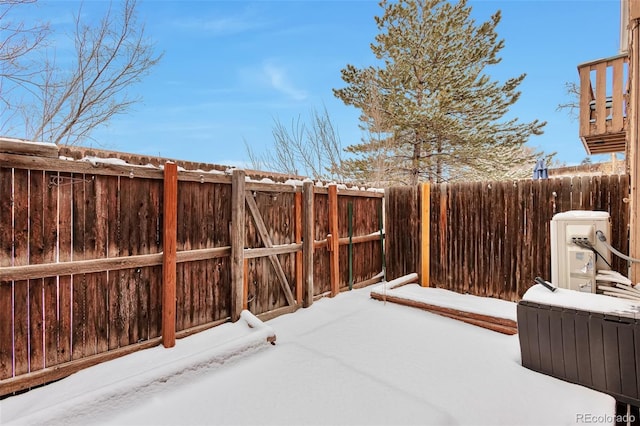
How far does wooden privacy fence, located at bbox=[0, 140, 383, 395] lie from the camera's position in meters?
2.21

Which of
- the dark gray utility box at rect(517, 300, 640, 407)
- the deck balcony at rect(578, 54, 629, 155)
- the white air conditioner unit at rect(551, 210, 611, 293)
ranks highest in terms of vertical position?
the deck balcony at rect(578, 54, 629, 155)

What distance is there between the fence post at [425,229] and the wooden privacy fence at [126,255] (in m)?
2.14

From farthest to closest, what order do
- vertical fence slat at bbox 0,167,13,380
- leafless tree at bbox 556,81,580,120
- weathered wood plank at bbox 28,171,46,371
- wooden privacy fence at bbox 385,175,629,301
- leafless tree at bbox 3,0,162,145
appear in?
leafless tree at bbox 556,81,580,120 → leafless tree at bbox 3,0,162,145 → wooden privacy fence at bbox 385,175,629,301 → weathered wood plank at bbox 28,171,46,371 → vertical fence slat at bbox 0,167,13,380

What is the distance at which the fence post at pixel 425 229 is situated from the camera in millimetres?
5258

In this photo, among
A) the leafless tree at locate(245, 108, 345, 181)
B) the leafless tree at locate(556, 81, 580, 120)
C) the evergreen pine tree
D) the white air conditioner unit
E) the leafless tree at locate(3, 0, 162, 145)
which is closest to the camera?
the white air conditioner unit

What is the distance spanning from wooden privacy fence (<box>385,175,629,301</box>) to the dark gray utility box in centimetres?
212

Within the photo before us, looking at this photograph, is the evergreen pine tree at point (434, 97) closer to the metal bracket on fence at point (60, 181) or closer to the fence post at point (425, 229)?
the fence post at point (425, 229)

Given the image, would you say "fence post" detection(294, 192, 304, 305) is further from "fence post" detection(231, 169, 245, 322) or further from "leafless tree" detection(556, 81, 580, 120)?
"leafless tree" detection(556, 81, 580, 120)

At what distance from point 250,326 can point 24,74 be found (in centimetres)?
465

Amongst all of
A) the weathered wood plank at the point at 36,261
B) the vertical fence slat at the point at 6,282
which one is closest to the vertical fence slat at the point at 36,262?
the weathered wood plank at the point at 36,261

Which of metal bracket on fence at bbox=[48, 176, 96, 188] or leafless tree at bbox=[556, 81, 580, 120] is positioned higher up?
leafless tree at bbox=[556, 81, 580, 120]

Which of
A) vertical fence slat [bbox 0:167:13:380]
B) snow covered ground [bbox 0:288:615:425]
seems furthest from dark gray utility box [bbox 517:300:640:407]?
vertical fence slat [bbox 0:167:13:380]

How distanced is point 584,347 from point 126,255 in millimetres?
3811

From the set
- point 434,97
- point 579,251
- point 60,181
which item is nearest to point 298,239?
point 60,181
